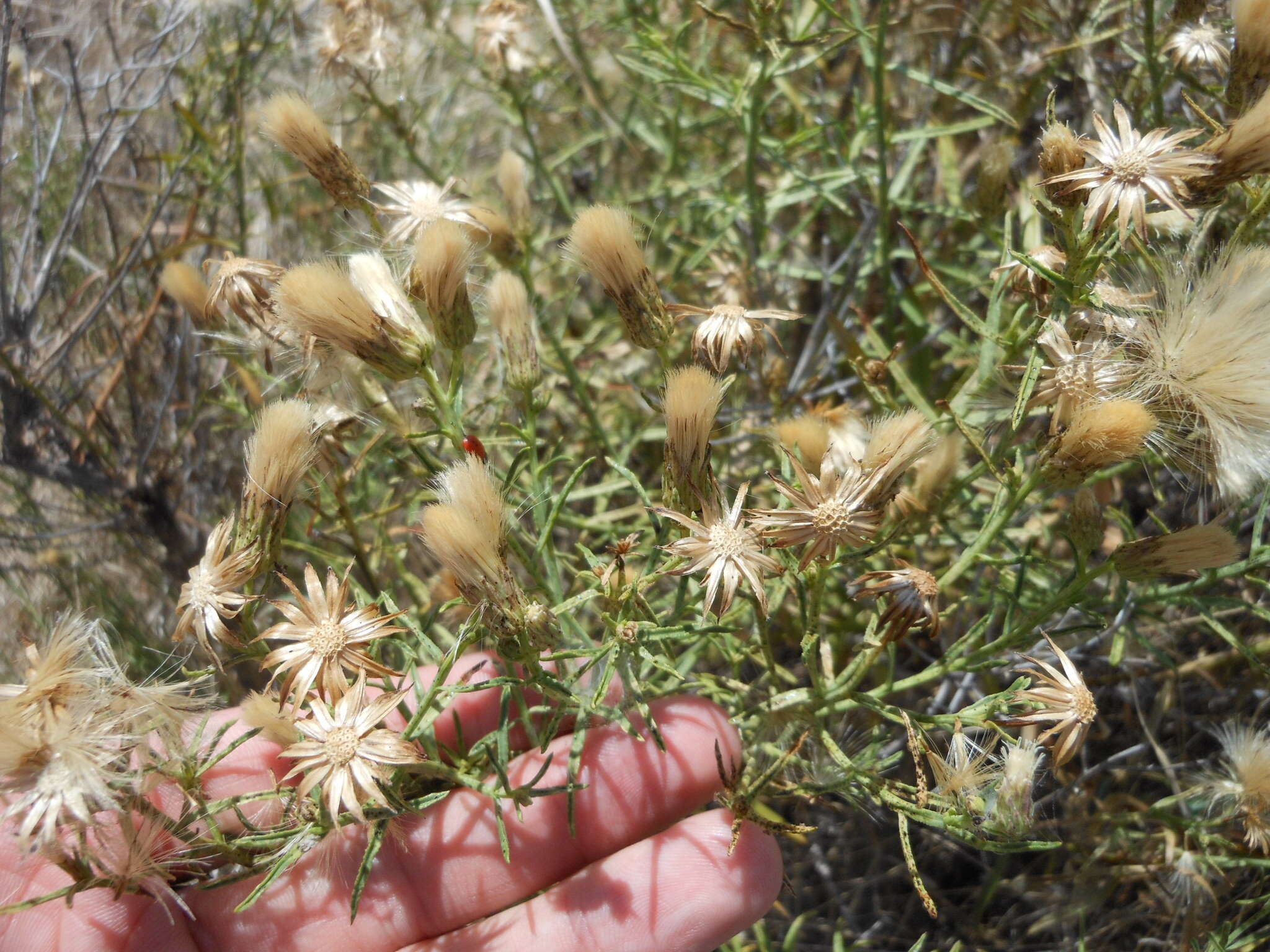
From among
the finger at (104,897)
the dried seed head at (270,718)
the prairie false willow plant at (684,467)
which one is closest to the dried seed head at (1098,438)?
the prairie false willow plant at (684,467)

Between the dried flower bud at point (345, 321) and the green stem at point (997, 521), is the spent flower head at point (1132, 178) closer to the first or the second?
the green stem at point (997, 521)

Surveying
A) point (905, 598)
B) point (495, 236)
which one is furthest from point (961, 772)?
point (495, 236)

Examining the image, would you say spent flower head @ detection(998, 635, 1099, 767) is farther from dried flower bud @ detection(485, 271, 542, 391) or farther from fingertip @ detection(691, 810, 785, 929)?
dried flower bud @ detection(485, 271, 542, 391)

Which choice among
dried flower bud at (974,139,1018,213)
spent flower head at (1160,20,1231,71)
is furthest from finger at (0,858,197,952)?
spent flower head at (1160,20,1231,71)

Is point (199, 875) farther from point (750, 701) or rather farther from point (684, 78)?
point (684, 78)

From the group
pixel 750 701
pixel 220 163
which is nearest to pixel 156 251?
pixel 220 163

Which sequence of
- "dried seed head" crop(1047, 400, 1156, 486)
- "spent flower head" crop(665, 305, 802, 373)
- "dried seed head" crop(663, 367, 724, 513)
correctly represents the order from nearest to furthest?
"dried seed head" crop(1047, 400, 1156, 486) < "dried seed head" crop(663, 367, 724, 513) < "spent flower head" crop(665, 305, 802, 373)

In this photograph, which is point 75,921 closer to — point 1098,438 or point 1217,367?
point 1098,438
